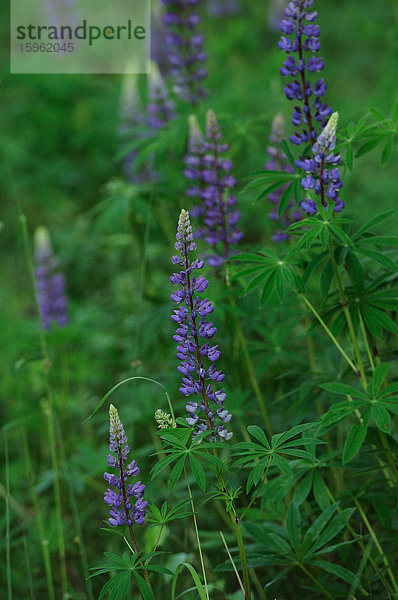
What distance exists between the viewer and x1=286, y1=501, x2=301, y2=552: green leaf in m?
2.06

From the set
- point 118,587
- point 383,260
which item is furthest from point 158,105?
point 118,587

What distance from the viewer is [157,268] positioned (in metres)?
5.42

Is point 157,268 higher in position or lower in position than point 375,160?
lower

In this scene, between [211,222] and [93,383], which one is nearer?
[211,222]

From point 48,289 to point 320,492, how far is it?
112 inches

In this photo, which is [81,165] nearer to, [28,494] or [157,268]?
[157,268]

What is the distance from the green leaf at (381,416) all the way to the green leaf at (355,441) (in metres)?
0.05

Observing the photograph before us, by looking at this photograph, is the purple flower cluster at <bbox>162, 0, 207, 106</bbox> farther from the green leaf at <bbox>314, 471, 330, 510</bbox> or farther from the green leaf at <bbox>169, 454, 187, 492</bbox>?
the green leaf at <bbox>169, 454, 187, 492</bbox>

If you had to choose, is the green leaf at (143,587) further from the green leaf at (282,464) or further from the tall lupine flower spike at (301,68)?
the tall lupine flower spike at (301,68)

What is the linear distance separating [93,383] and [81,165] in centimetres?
235

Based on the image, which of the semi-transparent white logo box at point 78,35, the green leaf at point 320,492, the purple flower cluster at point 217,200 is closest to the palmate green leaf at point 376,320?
the green leaf at point 320,492

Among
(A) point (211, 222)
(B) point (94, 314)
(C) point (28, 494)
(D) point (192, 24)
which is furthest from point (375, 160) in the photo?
(C) point (28, 494)

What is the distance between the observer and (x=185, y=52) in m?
3.75

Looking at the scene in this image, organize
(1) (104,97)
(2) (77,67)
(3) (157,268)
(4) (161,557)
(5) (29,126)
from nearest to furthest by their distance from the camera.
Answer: (4) (161,557), (3) (157,268), (5) (29,126), (1) (104,97), (2) (77,67)
